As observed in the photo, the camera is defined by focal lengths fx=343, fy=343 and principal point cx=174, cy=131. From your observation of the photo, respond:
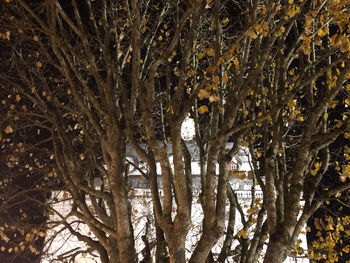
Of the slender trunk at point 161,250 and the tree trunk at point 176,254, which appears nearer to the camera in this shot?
the tree trunk at point 176,254

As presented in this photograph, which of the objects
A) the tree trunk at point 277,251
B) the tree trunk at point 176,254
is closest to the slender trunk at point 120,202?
the tree trunk at point 176,254

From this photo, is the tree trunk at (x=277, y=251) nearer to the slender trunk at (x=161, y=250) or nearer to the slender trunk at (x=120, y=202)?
the slender trunk at (x=120, y=202)

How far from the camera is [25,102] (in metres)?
10.9

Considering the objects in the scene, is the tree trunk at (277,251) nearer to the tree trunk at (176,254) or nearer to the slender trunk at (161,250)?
the tree trunk at (176,254)

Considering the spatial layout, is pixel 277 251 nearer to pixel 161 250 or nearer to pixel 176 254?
pixel 176 254

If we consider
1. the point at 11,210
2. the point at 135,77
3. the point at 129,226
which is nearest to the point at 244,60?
the point at 135,77

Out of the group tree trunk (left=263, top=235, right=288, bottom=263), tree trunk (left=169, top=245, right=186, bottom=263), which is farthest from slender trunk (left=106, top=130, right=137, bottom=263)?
tree trunk (left=263, top=235, right=288, bottom=263)

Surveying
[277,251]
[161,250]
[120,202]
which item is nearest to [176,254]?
[120,202]

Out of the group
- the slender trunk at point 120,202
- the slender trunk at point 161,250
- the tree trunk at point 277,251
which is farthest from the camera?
the slender trunk at point 161,250

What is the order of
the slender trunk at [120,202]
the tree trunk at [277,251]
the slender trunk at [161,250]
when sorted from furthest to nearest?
the slender trunk at [161,250], the slender trunk at [120,202], the tree trunk at [277,251]

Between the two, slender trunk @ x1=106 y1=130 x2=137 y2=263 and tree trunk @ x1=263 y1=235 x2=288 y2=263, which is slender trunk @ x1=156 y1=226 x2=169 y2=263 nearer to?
slender trunk @ x1=106 y1=130 x2=137 y2=263

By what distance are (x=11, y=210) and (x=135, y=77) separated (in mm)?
10991

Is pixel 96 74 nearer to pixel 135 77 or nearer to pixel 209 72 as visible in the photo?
pixel 135 77

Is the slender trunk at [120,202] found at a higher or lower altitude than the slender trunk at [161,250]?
higher
